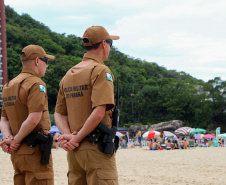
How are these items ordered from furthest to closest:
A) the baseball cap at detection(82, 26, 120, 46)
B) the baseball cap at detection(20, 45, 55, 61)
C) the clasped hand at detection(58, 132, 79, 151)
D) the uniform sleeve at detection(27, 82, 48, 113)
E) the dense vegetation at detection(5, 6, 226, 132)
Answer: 1. the dense vegetation at detection(5, 6, 226, 132)
2. the baseball cap at detection(20, 45, 55, 61)
3. the uniform sleeve at detection(27, 82, 48, 113)
4. the baseball cap at detection(82, 26, 120, 46)
5. the clasped hand at detection(58, 132, 79, 151)

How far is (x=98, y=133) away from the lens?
3.13 m

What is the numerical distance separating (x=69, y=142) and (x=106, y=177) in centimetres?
42

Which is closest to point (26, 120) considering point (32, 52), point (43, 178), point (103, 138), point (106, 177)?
point (43, 178)

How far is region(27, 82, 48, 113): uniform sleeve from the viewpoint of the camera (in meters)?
3.95

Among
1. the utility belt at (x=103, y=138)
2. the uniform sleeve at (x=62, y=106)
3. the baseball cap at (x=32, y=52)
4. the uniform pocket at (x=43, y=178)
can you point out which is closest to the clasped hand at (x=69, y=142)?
the utility belt at (x=103, y=138)

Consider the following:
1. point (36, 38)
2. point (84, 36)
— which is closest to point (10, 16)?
point (36, 38)

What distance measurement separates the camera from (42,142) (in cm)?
405

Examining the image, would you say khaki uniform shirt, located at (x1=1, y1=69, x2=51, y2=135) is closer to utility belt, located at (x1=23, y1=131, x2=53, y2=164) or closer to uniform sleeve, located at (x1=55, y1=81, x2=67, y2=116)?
utility belt, located at (x1=23, y1=131, x2=53, y2=164)

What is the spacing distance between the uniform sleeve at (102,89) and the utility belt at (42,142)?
1126 millimetres

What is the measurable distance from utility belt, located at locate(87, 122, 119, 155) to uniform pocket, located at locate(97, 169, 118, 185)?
15cm

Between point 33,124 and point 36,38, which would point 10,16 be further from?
point 33,124

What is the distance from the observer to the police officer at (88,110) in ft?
10.1

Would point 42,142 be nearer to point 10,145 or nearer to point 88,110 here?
point 10,145

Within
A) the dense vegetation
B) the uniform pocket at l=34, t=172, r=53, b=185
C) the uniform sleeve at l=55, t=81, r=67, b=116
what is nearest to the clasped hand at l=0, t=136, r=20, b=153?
the uniform pocket at l=34, t=172, r=53, b=185
